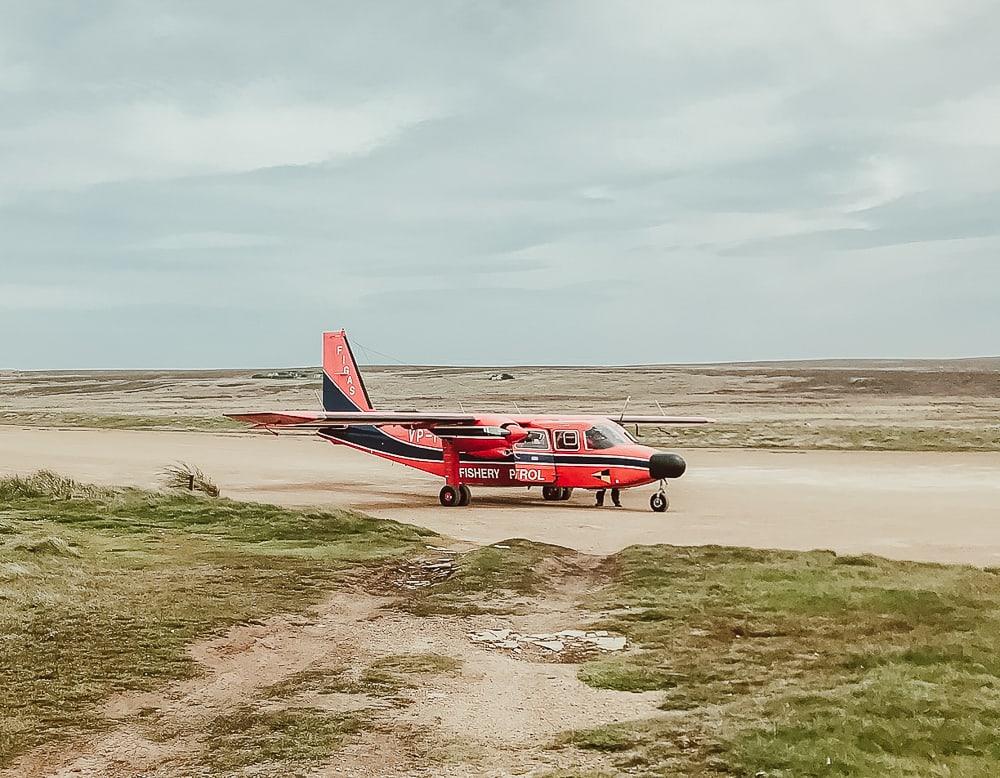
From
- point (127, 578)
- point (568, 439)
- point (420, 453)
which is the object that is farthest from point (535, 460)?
point (127, 578)

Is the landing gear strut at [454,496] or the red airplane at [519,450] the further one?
the landing gear strut at [454,496]

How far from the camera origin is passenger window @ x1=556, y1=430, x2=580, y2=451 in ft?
84.9

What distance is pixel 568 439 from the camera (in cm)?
2598

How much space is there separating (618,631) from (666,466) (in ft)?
43.7

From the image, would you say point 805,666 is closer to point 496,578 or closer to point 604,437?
point 496,578

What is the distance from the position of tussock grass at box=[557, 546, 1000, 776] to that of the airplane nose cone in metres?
8.75

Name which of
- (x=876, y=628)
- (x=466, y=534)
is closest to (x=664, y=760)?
(x=876, y=628)

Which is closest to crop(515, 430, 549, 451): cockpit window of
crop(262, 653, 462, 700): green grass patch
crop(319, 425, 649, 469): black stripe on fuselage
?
crop(319, 425, 649, 469): black stripe on fuselage

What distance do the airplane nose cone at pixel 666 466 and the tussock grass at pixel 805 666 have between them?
8.75m

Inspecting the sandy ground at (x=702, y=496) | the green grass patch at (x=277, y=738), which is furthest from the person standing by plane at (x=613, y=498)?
the green grass patch at (x=277, y=738)

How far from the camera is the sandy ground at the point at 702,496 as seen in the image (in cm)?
1991

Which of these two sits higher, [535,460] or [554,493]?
[535,460]

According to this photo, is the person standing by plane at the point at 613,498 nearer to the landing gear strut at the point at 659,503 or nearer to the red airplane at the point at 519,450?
the red airplane at the point at 519,450

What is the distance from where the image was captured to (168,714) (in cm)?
814
